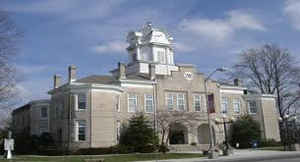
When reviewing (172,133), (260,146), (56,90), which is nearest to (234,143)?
(260,146)

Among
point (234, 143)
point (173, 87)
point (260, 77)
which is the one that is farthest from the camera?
point (260, 77)

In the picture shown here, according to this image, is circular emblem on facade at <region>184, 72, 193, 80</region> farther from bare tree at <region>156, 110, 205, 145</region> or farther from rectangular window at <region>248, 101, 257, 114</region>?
rectangular window at <region>248, 101, 257, 114</region>

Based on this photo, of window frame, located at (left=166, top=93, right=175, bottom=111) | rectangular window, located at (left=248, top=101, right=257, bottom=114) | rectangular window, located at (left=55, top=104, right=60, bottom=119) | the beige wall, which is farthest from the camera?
rectangular window, located at (left=248, top=101, right=257, bottom=114)

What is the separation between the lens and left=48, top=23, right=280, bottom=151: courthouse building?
40125mm

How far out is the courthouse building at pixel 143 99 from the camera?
40125mm

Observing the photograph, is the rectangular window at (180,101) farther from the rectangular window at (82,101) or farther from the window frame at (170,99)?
the rectangular window at (82,101)

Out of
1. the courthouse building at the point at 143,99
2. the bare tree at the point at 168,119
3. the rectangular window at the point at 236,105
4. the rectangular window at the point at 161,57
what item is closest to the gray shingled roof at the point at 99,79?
the courthouse building at the point at 143,99

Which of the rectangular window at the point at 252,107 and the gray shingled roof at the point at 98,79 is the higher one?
the gray shingled roof at the point at 98,79

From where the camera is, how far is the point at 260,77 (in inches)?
2405

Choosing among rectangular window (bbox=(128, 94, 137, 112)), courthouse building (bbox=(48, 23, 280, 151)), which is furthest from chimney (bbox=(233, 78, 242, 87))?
rectangular window (bbox=(128, 94, 137, 112))

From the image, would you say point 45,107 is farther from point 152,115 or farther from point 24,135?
point 152,115

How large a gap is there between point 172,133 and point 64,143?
1558 centimetres

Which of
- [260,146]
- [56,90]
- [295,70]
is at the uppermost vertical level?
[295,70]

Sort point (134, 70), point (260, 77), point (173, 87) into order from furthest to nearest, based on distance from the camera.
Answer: point (260, 77) < point (134, 70) < point (173, 87)
